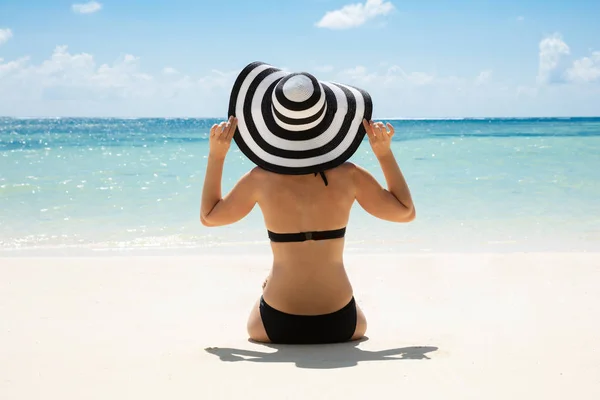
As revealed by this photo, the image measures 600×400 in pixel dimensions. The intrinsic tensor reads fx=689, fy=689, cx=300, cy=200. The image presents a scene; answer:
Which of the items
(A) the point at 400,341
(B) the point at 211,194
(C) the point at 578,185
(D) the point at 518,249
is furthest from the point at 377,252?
(C) the point at 578,185

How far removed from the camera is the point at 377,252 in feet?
21.9

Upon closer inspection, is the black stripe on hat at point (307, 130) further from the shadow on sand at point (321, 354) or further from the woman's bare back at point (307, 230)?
the shadow on sand at point (321, 354)

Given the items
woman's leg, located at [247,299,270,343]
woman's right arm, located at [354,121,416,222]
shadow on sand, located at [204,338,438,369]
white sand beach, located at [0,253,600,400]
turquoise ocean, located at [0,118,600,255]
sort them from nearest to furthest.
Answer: white sand beach, located at [0,253,600,400], shadow on sand, located at [204,338,438,369], woman's right arm, located at [354,121,416,222], woman's leg, located at [247,299,270,343], turquoise ocean, located at [0,118,600,255]

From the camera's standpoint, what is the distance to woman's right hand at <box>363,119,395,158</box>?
283cm

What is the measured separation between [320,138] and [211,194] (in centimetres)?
52

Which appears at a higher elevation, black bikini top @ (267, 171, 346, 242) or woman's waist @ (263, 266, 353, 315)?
black bikini top @ (267, 171, 346, 242)

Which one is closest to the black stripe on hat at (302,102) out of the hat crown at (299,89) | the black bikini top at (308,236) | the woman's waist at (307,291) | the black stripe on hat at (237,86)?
the hat crown at (299,89)

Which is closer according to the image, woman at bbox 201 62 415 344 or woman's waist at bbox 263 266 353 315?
woman at bbox 201 62 415 344

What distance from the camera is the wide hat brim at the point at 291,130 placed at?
280cm

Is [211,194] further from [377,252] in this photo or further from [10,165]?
[10,165]

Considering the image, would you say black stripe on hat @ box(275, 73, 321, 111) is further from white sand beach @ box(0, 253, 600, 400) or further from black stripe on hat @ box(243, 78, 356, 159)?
white sand beach @ box(0, 253, 600, 400)

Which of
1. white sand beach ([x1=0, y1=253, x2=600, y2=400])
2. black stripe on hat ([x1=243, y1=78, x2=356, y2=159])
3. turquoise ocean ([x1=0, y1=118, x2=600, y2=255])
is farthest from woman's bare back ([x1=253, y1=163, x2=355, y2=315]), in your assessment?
turquoise ocean ([x1=0, y1=118, x2=600, y2=255])

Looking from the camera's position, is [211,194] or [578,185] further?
[578,185]

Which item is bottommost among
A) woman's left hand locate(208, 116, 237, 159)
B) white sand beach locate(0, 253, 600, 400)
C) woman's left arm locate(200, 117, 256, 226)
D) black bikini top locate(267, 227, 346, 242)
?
white sand beach locate(0, 253, 600, 400)
